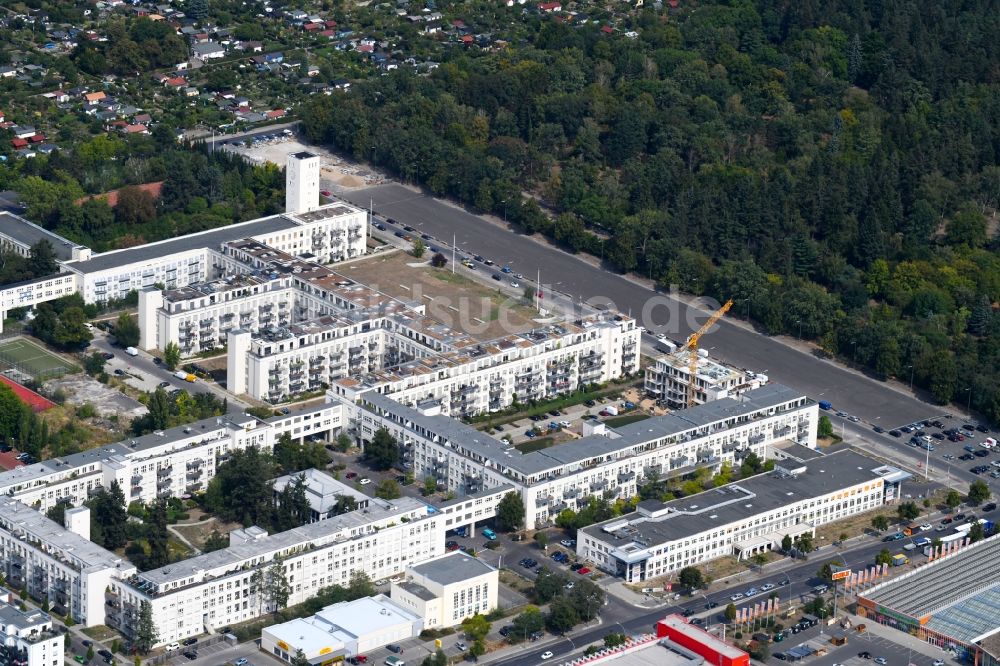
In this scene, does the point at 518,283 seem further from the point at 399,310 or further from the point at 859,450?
the point at 859,450

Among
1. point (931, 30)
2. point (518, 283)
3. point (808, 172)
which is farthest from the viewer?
point (931, 30)

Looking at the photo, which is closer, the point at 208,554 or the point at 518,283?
the point at 208,554

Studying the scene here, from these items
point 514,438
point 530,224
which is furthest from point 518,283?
point 514,438

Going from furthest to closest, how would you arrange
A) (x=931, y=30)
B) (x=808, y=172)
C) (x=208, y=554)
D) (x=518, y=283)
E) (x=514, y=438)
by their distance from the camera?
1. (x=931, y=30)
2. (x=808, y=172)
3. (x=518, y=283)
4. (x=514, y=438)
5. (x=208, y=554)

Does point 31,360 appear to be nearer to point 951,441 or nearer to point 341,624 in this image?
point 341,624

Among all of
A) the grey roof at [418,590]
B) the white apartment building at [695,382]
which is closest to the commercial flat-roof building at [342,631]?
the grey roof at [418,590]

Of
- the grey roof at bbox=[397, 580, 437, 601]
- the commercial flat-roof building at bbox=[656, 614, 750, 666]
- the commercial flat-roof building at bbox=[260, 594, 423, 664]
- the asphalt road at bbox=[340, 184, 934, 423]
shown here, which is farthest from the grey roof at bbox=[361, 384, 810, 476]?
the commercial flat-roof building at bbox=[656, 614, 750, 666]
